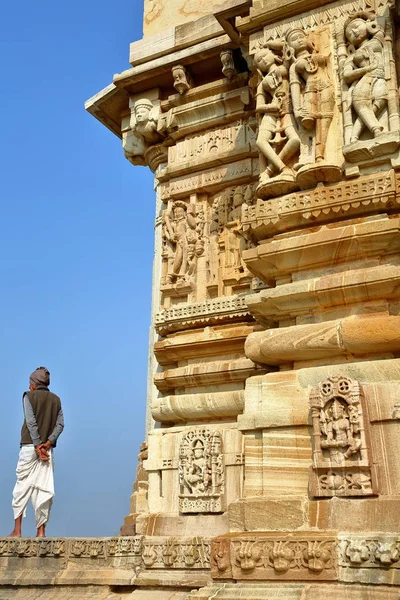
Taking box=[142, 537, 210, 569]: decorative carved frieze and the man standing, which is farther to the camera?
the man standing

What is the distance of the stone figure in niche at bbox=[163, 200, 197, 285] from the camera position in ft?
27.7

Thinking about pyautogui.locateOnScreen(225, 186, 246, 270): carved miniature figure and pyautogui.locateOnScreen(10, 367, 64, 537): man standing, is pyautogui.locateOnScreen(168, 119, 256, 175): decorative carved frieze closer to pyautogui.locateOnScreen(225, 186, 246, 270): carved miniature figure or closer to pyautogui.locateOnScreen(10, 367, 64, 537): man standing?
pyautogui.locateOnScreen(225, 186, 246, 270): carved miniature figure

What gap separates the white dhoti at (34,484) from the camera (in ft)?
27.4

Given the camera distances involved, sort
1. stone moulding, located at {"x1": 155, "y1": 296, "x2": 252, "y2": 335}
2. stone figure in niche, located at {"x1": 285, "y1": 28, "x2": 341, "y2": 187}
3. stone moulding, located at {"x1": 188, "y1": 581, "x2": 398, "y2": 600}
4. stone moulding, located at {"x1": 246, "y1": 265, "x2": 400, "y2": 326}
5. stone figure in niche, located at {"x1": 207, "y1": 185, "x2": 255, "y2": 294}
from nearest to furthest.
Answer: stone moulding, located at {"x1": 188, "y1": 581, "x2": 398, "y2": 600}, stone moulding, located at {"x1": 246, "y1": 265, "x2": 400, "y2": 326}, stone figure in niche, located at {"x1": 285, "y1": 28, "x2": 341, "y2": 187}, stone moulding, located at {"x1": 155, "y1": 296, "x2": 252, "y2": 335}, stone figure in niche, located at {"x1": 207, "y1": 185, "x2": 255, "y2": 294}

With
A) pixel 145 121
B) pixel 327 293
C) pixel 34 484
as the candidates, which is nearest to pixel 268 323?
pixel 327 293

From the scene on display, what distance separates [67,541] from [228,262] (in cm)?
359

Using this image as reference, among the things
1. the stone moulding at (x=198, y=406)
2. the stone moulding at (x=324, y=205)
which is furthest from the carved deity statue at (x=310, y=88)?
the stone moulding at (x=198, y=406)

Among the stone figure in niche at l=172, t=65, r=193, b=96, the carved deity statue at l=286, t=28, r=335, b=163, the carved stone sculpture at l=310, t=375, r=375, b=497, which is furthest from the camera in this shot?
the stone figure in niche at l=172, t=65, r=193, b=96

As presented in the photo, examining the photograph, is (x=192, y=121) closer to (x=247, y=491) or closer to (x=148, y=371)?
(x=148, y=371)

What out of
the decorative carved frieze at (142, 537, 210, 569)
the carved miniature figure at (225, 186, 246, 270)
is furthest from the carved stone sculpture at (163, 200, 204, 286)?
the decorative carved frieze at (142, 537, 210, 569)

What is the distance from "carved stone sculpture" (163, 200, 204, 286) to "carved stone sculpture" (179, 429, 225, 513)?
2.05 meters

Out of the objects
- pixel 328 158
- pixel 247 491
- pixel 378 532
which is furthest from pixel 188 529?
pixel 328 158

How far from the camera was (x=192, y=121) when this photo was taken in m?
8.99

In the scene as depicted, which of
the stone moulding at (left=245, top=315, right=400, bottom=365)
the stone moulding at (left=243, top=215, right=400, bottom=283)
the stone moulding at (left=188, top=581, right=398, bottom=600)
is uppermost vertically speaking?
the stone moulding at (left=243, top=215, right=400, bottom=283)
